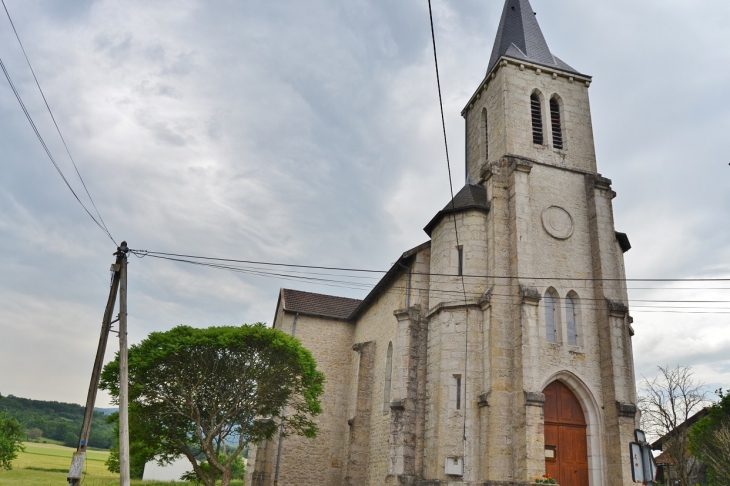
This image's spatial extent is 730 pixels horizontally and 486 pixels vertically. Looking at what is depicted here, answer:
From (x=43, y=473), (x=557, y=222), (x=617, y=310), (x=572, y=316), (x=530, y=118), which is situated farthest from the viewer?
(x=43, y=473)

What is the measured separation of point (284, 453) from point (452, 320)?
1531 cm

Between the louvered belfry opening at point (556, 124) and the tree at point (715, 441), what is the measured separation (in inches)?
527

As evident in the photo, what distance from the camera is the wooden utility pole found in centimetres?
1201

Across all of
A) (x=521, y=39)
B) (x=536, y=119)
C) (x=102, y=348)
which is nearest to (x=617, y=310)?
(x=536, y=119)

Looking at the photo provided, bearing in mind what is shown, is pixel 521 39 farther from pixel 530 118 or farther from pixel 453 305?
pixel 453 305

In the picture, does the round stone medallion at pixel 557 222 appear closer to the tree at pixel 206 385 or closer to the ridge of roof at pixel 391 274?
the ridge of roof at pixel 391 274

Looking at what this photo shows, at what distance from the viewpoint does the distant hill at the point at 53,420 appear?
68.2m

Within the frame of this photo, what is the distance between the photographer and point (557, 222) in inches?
768

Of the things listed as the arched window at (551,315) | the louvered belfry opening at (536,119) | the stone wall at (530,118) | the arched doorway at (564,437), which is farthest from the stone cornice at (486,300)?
the louvered belfry opening at (536,119)

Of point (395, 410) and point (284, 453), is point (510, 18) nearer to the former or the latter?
point (395, 410)

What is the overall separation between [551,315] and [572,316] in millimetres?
794

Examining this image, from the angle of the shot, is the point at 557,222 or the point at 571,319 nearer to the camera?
the point at 571,319

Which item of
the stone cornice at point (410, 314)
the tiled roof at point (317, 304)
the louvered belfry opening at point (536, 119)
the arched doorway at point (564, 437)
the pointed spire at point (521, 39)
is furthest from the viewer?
the tiled roof at point (317, 304)

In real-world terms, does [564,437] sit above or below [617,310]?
below
